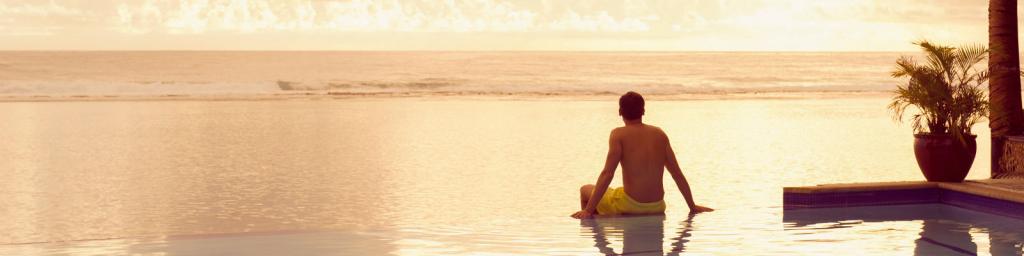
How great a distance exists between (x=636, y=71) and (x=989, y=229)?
2595 inches

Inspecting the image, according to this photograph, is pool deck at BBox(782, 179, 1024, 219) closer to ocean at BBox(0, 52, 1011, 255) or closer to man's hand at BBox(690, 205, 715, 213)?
ocean at BBox(0, 52, 1011, 255)

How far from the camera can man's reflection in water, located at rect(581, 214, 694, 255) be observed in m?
6.75

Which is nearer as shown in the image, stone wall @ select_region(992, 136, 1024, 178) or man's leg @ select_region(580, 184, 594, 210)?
man's leg @ select_region(580, 184, 594, 210)

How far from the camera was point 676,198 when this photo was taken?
10.5 m

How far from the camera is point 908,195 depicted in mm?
8906

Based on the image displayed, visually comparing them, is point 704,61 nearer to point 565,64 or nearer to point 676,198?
point 565,64

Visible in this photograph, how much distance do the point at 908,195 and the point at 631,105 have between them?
8.28 feet

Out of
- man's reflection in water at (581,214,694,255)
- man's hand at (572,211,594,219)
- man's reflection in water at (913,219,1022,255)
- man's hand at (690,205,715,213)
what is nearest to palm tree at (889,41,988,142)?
man's reflection in water at (913,219,1022,255)

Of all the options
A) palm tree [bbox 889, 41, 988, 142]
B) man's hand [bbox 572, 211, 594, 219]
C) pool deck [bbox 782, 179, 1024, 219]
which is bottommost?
man's hand [bbox 572, 211, 594, 219]

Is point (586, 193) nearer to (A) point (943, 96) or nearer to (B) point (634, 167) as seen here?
(B) point (634, 167)

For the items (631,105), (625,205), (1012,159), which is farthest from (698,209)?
(1012,159)

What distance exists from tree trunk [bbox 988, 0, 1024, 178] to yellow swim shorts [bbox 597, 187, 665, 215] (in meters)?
3.49

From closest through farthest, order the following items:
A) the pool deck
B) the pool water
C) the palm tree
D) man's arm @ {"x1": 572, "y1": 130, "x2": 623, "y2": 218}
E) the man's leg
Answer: the pool water, man's arm @ {"x1": 572, "y1": 130, "x2": 623, "y2": 218}, the man's leg, the pool deck, the palm tree

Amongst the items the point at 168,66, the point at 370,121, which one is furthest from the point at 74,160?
the point at 168,66
